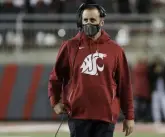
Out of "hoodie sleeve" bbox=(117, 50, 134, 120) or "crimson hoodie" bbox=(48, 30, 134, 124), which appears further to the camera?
"hoodie sleeve" bbox=(117, 50, 134, 120)

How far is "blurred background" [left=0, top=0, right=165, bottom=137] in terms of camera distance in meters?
17.6

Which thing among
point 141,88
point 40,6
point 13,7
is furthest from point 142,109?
point 13,7

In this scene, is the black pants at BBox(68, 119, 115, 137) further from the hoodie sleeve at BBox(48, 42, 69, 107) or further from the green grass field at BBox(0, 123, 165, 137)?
the green grass field at BBox(0, 123, 165, 137)

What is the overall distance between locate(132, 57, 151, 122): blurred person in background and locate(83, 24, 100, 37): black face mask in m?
11.2

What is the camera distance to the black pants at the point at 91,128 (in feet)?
18.4

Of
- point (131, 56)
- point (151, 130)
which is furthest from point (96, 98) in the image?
point (131, 56)

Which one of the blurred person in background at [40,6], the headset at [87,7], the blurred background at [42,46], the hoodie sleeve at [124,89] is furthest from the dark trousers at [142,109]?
the headset at [87,7]

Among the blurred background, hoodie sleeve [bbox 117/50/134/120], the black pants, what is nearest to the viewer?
the black pants

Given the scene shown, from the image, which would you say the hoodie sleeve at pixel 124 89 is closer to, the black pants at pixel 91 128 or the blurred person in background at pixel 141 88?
the black pants at pixel 91 128

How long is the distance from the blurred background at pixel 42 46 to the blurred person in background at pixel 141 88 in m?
0.03

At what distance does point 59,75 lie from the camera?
231 inches

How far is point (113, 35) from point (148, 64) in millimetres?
1277

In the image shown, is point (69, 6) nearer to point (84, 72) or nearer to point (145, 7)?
point (145, 7)

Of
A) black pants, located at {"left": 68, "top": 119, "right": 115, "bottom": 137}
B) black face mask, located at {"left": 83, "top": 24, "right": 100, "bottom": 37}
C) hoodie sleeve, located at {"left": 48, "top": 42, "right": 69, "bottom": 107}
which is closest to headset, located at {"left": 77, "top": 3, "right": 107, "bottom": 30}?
black face mask, located at {"left": 83, "top": 24, "right": 100, "bottom": 37}
